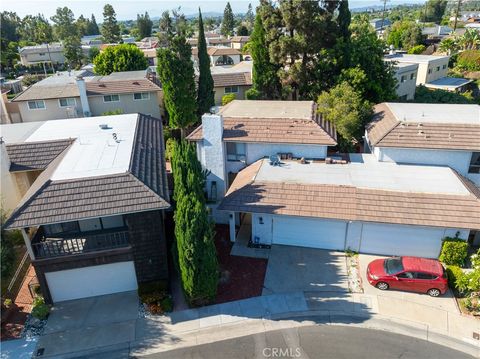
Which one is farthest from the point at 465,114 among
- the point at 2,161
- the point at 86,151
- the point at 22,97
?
the point at 22,97

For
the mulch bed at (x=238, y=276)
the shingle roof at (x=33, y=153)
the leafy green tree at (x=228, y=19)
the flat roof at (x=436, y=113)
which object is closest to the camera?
the mulch bed at (x=238, y=276)

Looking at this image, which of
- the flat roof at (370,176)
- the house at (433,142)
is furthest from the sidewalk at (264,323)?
the house at (433,142)

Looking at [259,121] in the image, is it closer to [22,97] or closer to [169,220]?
[169,220]

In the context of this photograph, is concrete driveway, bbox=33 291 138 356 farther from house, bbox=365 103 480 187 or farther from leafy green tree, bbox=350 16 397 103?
leafy green tree, bbox=350 16 397 103

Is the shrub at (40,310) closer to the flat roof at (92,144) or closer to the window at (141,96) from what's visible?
the flat roof at (92,144)

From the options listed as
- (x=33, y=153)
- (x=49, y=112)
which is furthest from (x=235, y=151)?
(x=49, y=112)

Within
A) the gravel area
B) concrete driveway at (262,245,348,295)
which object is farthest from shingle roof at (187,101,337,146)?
the gravel area

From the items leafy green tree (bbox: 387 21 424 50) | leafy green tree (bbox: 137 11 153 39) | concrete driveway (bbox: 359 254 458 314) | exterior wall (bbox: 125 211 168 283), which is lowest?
concrete driveway (bbox: 359 254 458 314)
